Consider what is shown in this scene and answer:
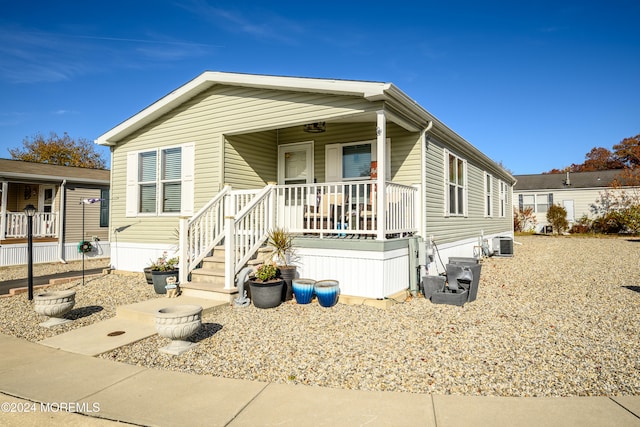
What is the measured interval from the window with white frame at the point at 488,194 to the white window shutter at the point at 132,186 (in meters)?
11.4

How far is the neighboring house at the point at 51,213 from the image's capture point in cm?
1198

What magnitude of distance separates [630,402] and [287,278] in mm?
4503

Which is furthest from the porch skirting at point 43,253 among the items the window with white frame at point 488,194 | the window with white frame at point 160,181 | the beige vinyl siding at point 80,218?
the window with white frame at point 488,194

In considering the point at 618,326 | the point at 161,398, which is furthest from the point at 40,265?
the point at 618,326

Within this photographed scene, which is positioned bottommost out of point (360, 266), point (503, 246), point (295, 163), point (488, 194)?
point (503, 246)

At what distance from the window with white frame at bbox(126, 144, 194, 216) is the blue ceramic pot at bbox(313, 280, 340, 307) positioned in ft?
13.9

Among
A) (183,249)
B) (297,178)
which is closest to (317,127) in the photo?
(297,178)

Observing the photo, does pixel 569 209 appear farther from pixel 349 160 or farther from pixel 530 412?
pixel 530 412

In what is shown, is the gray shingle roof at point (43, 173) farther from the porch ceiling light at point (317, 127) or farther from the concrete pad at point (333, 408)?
the concrete pad at point (333, 408)

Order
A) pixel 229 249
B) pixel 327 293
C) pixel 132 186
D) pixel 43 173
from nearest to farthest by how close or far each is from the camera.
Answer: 1. pixel 327 293
2. pixel 229 249
3. pixel 132 186
4. pixel 43 173

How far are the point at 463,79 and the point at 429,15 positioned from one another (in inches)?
183

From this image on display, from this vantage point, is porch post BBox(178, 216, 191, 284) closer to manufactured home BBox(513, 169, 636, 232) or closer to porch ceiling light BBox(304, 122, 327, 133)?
porch ceiling light BBox(304, 122, 327, 133)

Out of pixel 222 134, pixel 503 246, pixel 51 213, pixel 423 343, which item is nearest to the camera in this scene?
pixel 423 343

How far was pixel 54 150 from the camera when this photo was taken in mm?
32094
